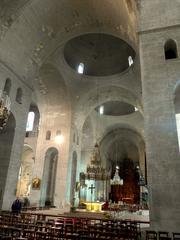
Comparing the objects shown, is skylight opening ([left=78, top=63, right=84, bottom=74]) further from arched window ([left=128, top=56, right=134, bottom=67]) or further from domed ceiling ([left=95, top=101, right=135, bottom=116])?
domed ceiling ([left=95, top=101, right=135, bottom=116])

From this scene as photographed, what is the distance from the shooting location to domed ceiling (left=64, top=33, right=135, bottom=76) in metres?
18.2

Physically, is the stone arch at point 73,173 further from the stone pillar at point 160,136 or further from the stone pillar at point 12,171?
the stone pillar at point 160,136

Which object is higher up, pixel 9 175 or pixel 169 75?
pixel 169 75

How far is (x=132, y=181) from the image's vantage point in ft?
104

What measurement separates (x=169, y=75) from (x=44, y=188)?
13.9 metres

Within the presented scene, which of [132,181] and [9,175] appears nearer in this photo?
[9,175]

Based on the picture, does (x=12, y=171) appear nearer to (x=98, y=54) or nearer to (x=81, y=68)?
(x=81, y=68)

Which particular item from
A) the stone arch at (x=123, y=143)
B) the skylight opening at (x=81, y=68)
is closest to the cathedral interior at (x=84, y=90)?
the skylight opening at (x=81, y=68)

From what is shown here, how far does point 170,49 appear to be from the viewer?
980 centimetres

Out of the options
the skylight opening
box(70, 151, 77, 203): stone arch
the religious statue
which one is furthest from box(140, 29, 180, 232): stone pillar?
box(70, 151, 77, 203): stone arch

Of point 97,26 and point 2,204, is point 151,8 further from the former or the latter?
point 2,204

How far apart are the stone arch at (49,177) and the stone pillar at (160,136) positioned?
39.7ft

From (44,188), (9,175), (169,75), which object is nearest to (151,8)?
(169,75)

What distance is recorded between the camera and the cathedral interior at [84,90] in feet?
26.7
